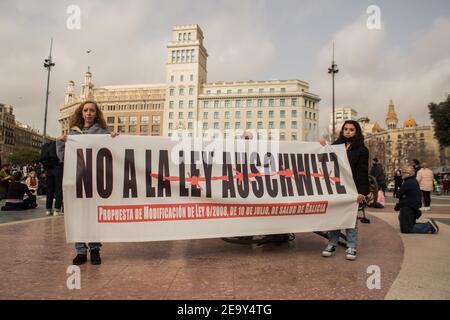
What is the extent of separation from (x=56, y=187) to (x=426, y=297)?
816cm

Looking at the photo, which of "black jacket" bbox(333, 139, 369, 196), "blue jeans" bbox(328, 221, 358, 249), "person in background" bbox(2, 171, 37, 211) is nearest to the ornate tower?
"person in background" bbox(2, 171, 37, 211)

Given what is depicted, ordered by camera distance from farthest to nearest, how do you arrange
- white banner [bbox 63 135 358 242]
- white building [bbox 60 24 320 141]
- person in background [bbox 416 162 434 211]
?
white building [bbox 60 24 320 141], person in background [bbox 416 162 434 211], white banner [bbox 63 135 358 242]

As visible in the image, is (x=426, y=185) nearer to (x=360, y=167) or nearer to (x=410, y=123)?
(x=360, y=167)

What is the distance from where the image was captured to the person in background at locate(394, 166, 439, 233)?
19.5 feet

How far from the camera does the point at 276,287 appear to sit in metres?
2.84

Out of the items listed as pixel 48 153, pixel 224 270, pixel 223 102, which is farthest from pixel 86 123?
pixel 223 102

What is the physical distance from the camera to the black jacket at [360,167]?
4262 mm

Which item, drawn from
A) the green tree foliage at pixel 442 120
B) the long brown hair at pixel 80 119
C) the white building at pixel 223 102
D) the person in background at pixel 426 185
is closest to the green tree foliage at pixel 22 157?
the white building at pixel 223 102

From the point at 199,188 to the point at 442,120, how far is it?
3516 cm

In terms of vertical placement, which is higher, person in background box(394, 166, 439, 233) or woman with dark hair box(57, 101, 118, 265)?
woman with dark hair box(57, 101, 118, 265)

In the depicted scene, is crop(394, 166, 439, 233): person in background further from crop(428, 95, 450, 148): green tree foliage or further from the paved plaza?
crop(428, 95, 450, 148): green tree foliage

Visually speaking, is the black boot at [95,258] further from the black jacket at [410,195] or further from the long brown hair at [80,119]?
the black jacket at [410,195]

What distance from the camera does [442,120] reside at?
102 ft

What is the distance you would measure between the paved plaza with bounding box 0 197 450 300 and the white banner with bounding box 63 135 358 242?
0.39 metres
